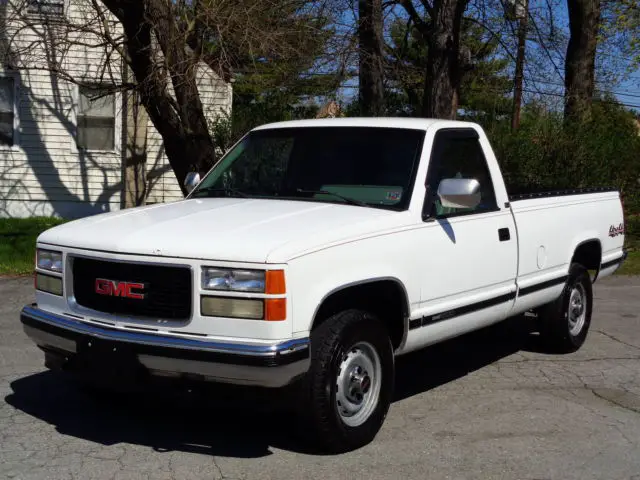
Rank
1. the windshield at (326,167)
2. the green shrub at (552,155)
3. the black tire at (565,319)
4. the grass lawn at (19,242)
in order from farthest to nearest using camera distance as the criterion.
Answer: the green shrub at (552,155)
the grass lawn at (19,242)
the black tire at (565,319)
the windshield at (326,167)

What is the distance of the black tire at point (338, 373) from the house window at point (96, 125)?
45.9 feet

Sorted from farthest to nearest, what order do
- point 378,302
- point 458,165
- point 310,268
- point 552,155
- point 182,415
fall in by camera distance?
1. point 552,155
2. point 458,165
3. point 182,415
4. point 378,302
5. point 310,268

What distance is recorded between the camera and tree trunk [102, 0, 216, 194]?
11.9 m

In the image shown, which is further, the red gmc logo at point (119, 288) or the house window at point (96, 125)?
the house window at point (96, 125)

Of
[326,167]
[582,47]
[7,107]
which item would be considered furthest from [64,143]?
Answer: [326,167]

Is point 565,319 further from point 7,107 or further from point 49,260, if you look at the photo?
point 7,107

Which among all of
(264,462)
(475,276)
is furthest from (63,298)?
(475,276)

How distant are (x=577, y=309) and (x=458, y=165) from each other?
2322 mm

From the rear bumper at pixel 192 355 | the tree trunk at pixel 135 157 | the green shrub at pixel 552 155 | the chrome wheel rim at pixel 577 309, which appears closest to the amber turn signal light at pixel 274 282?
the rear bumper at pixel 192 355

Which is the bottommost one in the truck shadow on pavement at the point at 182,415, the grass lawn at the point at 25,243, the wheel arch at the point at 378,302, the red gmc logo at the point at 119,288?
the grass lawn at the point at 25,243

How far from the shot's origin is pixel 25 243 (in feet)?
45.1

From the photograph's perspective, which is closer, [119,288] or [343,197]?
[119,288]

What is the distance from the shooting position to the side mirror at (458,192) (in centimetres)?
541

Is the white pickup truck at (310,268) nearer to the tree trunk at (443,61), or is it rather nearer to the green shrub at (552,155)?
the tree trunk at (443,61)
